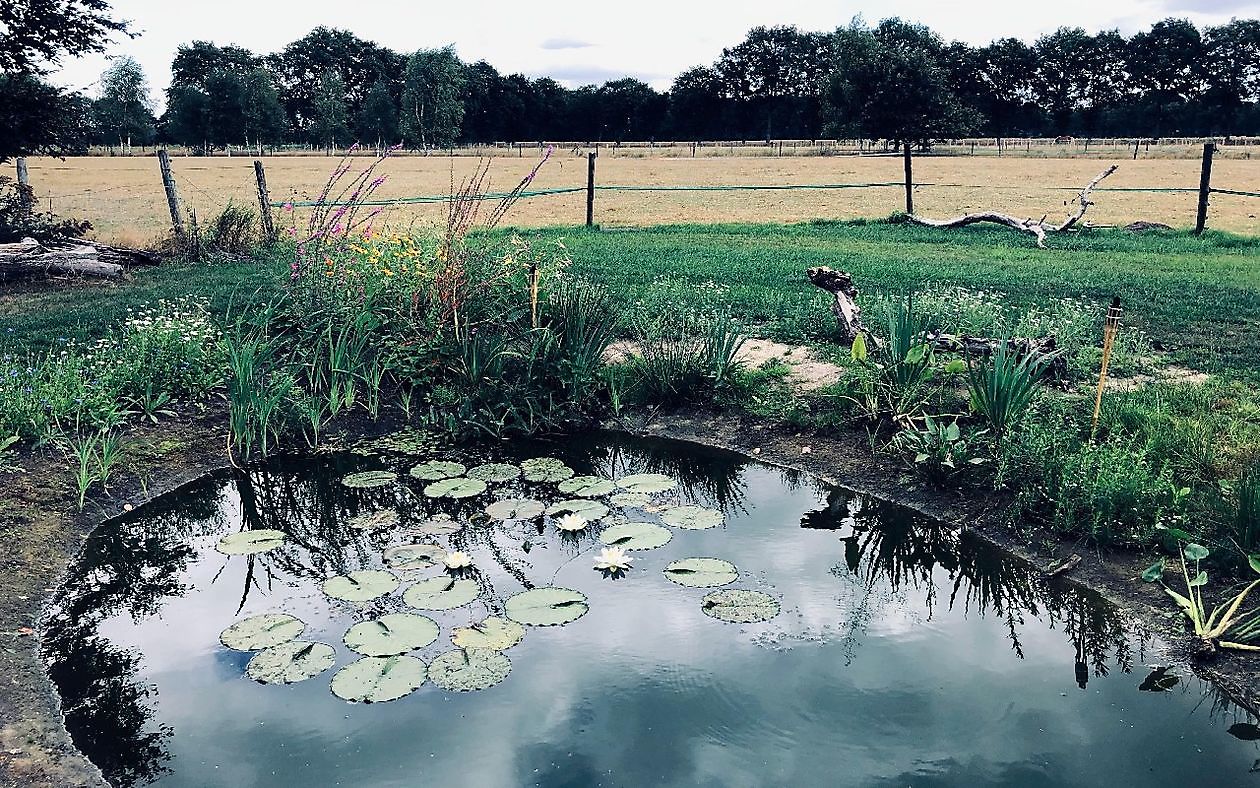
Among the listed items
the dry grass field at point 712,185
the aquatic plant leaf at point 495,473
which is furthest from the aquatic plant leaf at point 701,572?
the dry grass field at point 712,185

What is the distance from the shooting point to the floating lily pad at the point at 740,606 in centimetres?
383

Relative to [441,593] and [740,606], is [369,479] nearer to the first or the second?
[441,593]

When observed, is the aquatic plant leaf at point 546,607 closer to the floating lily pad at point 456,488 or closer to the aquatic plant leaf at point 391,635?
the aquatic plant leaf at point 391,635

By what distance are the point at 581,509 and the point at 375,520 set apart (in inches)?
39.2

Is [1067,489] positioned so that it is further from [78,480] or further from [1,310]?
[1,310]

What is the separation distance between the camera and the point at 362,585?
4.02 meters

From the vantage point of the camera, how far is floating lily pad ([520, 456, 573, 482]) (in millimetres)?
5227

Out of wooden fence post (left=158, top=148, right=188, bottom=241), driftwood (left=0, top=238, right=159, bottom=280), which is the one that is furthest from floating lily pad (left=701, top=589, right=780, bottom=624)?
wooden fence post (left=158, top=148, right=188, bottom=241)

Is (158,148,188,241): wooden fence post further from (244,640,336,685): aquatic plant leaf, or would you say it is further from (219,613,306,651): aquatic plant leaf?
(244,640,336,685): aquatic plant leaf

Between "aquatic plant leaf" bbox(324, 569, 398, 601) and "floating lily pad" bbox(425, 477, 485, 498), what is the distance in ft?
2.85

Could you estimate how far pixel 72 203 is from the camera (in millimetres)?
22359

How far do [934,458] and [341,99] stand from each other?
67.6 meters

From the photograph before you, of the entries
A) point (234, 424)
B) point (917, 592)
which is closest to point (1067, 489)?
point (917, 592)

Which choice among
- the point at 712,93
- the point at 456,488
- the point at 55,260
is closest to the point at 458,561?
the point at 456,488
